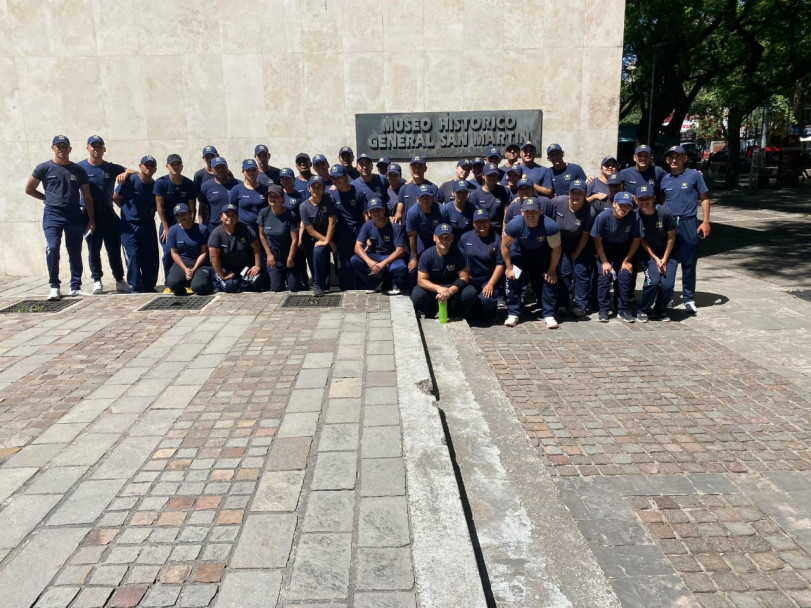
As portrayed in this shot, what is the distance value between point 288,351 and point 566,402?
8.43 feet

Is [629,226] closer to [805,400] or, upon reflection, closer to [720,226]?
[805,400]

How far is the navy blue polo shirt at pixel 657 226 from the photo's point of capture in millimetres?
7457

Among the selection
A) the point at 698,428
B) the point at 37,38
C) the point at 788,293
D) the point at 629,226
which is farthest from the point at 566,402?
the point at 37,38

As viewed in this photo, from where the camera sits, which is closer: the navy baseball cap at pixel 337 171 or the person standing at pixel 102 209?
the navy baseball cap at pixel 337 171

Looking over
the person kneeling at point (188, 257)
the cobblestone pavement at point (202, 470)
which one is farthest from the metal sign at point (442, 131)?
the cobblestone pavement at point (202, 470)

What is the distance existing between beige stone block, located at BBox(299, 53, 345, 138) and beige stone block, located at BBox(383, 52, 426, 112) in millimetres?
719

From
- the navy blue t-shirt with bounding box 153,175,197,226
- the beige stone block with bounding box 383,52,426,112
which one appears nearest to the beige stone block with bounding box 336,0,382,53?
the beige stone block with bounding box 383,52,426,112

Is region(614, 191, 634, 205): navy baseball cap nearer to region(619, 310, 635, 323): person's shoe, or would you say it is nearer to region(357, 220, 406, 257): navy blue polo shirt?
region(619, 310, 635, 323): person's shoe

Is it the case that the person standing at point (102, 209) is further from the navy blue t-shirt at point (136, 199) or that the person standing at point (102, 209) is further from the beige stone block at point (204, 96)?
the beige stone block at point (204, 96)

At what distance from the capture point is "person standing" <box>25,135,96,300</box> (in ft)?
25.7

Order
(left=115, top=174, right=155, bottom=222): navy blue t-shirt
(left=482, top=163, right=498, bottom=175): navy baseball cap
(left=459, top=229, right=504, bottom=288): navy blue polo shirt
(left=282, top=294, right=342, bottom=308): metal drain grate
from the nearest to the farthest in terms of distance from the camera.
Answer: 1. (left=459, top=229, right=504, bottom=288): navy blue polo shirt
2. (left=282, top=294, right=342, bottom=308): metal drain grate
3. (left=482, top=163, right=498, bottom=175): navy baseball cap
4. (left=115, top=174, right=155, bottom=222): navy blue t-shirt

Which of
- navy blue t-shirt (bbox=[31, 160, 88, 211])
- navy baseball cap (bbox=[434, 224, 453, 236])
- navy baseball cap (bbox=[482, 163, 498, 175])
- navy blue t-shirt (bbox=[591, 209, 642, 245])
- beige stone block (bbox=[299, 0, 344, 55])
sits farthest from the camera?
beige stone block (bbox=[299, 0, 344, 55])

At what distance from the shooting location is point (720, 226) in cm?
1529

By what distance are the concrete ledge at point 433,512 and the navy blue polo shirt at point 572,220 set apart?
3.47 m
